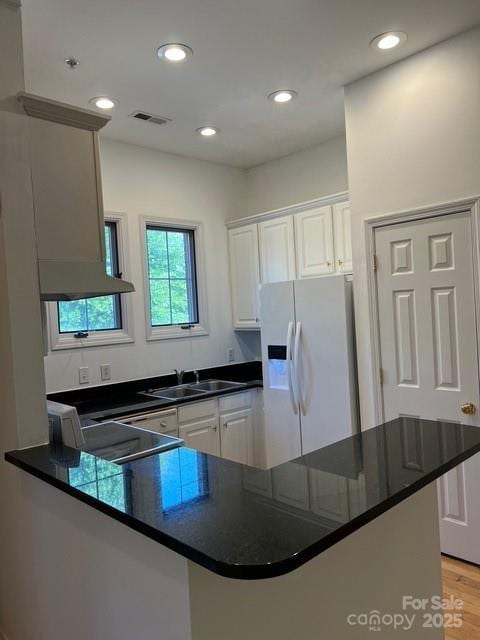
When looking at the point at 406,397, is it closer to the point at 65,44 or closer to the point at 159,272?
the point at 159,272

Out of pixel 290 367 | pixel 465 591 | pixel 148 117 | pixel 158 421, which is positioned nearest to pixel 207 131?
pixel 148 117

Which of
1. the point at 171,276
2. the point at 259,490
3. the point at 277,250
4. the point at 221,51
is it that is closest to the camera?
the point at 259,490

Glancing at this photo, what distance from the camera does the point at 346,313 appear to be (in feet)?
10.2

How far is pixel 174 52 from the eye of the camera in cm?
250

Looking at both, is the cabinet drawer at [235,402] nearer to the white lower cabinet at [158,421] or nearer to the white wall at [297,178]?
the white lower cabinet at [158,421]

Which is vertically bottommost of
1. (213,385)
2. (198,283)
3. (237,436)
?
(237,436)

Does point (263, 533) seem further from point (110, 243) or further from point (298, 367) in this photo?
point (110, 243)

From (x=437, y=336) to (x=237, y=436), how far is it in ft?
6.09

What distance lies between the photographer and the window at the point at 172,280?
4.03 m

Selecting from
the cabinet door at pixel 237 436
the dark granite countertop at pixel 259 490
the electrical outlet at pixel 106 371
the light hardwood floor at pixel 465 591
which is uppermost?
the electrical outlet at pixel 106 371

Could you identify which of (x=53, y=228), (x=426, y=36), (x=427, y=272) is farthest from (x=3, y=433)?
(x=426, y=36)

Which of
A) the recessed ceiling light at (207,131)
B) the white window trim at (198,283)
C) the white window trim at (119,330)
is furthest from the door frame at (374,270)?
the white window trim at (119,330)

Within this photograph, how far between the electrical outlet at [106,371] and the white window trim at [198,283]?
413 mm

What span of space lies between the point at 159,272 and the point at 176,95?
1.51 meters
